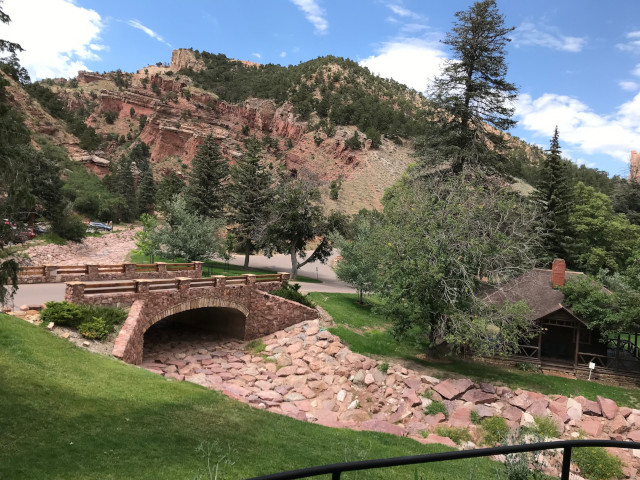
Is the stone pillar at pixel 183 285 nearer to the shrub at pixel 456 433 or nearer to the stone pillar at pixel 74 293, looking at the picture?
the stone pillar at pixel 74 293

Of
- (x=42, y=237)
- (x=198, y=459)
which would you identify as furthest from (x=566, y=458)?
(x=42, y=237)

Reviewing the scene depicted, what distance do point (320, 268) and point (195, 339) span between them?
80.2 feet

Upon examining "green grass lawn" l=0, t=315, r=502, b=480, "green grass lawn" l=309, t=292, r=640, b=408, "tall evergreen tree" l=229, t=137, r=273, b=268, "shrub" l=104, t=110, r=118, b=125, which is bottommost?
"green grass lawn" l=309, t=292, r=640, b=408

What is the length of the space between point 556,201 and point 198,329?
3285 centimetres

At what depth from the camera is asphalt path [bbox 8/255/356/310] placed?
59.1 ft

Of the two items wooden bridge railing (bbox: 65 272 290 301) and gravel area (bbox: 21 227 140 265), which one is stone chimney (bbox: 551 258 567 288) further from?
gravel area (bbox: 21 227 140 265)

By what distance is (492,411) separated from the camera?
17.9 metres

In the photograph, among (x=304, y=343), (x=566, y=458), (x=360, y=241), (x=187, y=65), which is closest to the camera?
(x=566, y=458)

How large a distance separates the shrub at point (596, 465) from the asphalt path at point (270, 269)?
18.9m

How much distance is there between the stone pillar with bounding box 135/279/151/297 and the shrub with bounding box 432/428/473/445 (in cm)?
1407

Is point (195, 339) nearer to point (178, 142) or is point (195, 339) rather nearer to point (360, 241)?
point (360, 241)

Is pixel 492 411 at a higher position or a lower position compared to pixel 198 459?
lower

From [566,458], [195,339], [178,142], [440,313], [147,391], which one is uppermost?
[178,142]

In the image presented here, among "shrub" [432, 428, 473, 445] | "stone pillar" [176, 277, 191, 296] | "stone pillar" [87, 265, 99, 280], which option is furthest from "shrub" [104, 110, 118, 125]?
"shrub" [432, 428, 473, 445]
